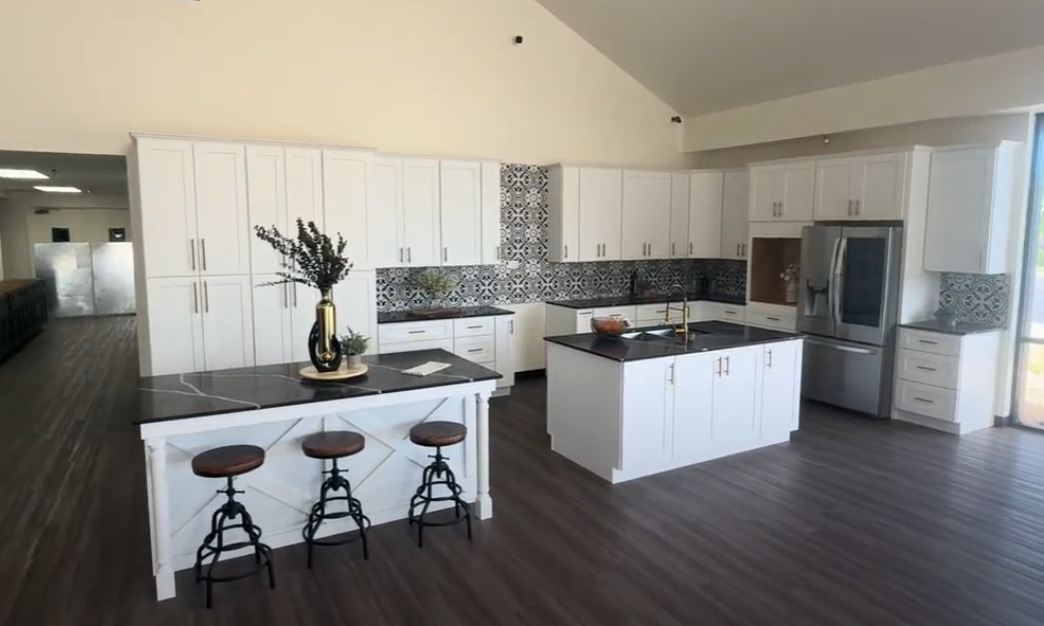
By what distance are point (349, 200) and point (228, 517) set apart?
3.17 meters

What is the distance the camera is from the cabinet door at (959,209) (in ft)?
17.4

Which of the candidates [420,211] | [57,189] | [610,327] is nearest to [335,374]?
[610,327]

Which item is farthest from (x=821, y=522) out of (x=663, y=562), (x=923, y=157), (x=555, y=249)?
(x=555, y=249)

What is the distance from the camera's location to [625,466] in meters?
4.27

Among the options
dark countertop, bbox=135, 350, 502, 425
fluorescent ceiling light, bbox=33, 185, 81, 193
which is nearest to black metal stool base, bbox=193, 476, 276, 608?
dark countertop, bbox=135, 350, 502, 425

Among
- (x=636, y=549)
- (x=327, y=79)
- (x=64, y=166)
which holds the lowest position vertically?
(x=636, y=549)

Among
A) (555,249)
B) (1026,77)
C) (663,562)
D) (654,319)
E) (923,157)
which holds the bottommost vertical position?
(663,562)

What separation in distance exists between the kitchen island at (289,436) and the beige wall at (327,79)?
3.09 m

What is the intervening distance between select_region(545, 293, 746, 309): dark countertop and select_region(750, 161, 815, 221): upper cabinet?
3.66ft

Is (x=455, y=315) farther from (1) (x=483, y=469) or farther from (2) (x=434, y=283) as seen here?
(1) (x=483, y=469)

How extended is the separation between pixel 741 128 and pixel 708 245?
55.6 inches

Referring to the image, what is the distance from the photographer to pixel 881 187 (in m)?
5.75

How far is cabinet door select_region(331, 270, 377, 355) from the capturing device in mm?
5594

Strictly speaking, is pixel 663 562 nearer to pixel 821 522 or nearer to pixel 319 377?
pixel 821 522
